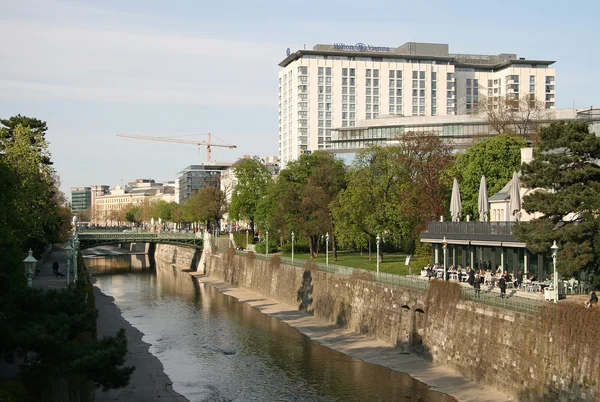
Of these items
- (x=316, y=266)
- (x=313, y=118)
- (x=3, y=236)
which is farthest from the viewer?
(x=313, y=118)

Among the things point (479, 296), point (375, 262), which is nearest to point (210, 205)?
point (375, 262)

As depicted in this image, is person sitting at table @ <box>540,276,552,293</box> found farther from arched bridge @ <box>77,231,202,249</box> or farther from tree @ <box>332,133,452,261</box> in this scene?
arched bridge @ <box>77,231,202,249</box>

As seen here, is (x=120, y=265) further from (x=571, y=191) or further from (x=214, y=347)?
(x=571, y=191)

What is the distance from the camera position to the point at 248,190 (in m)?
125

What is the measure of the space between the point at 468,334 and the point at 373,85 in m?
136

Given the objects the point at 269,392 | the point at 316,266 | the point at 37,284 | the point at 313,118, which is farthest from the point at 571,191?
the point at 313,118

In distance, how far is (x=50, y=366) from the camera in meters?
25.5

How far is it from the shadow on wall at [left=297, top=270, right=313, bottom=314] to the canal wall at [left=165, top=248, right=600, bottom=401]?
0.32 ft

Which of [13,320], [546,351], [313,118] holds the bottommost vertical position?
[546,351]

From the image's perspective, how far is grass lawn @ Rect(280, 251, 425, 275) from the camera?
65312mm

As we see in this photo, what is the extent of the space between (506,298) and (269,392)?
1425 cm

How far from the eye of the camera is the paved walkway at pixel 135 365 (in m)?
38.7

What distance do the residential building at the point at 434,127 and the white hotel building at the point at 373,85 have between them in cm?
2108

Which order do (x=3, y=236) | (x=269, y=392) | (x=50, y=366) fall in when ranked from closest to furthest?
1. (x=50, y=366)
2. (x=3, y=236)
3. (x=269, y=392)
